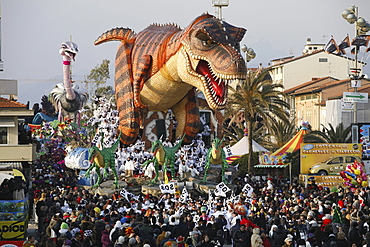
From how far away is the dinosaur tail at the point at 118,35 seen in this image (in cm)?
2867

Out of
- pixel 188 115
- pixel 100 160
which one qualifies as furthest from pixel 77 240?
pixel 188 115

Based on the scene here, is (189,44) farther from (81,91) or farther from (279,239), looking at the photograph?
(81,91)

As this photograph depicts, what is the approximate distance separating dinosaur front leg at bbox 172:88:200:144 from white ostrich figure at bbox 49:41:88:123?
53.8 ft

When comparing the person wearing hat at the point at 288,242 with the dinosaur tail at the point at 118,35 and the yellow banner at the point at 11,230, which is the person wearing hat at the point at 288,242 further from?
the dinosaur tail at the point at 118,35

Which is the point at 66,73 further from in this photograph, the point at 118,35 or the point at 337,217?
the point at 337,217

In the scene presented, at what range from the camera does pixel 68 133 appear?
1403 inches

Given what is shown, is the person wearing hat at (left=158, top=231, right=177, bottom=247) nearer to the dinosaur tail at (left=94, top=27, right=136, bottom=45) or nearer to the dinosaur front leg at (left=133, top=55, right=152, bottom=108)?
the dinosaur front leg at (left=133, top=55, right=152, bottom=108)

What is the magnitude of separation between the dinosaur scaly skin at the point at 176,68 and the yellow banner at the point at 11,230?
32.0ft

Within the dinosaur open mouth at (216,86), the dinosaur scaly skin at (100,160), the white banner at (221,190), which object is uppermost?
the dinosaur open mouth at (216,86)

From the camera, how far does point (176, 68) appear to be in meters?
25.5

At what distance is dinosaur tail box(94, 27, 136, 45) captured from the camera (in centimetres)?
2867

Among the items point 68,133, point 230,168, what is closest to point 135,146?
point 230,168

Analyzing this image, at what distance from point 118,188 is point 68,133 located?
36.0 ft

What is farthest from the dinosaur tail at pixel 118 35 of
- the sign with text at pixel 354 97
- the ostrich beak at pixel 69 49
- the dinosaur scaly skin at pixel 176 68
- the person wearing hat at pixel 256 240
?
the person wearing hat at pixel 256 240
